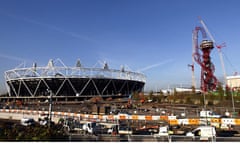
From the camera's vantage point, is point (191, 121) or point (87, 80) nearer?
point (191, 121)

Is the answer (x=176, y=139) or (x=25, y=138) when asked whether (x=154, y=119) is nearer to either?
(x=176, y=139)

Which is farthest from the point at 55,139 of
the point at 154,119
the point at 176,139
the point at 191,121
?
the point at 154,119

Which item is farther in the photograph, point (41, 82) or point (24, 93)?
point (24, 93)

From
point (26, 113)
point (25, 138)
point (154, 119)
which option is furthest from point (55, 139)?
point (26, 113)

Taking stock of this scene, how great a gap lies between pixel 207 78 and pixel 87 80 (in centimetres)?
4537

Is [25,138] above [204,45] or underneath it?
underneath

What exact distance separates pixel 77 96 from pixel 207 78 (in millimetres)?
49553

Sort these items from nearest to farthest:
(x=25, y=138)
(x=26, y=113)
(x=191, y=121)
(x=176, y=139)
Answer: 1. (x=25, y=138)
2. (x=176, y=139)
3. (x=191, y=121)
4. (x=26, y=113)

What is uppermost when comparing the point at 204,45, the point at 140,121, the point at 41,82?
the point at 204,45

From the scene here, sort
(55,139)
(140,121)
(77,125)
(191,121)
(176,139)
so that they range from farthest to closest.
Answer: (140,121) < (77,125) < (191,121) < (176,139) < (55,139)

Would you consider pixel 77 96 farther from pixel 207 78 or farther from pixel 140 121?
pixel 140 121

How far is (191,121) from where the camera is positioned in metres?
18.3

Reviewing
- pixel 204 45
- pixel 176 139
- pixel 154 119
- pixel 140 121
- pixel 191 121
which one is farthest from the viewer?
pixel 204 45

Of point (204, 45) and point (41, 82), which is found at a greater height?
point (204, 45)
